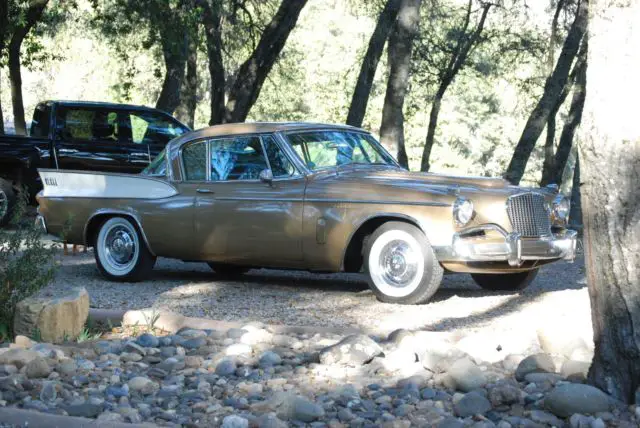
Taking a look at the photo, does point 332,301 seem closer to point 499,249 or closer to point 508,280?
point 499,249

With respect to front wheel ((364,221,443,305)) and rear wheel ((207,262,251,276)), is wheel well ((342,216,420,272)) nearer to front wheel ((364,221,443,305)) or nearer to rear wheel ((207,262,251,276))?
front wheel ((364,221,443,305))

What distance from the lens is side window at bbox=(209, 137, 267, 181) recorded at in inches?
395

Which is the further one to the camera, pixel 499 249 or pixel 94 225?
pixel 94 225

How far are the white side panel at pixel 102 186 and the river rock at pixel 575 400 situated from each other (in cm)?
617

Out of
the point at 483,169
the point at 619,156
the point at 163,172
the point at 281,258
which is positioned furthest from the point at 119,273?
the point at 483,169

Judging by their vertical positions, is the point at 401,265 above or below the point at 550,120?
below

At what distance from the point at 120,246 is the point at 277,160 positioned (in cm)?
206

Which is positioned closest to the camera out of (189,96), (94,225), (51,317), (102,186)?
(51,317)

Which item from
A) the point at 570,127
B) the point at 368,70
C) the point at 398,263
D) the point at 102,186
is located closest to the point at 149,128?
the point at 102,186

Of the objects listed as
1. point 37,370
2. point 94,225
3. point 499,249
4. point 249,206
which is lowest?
point 37,370

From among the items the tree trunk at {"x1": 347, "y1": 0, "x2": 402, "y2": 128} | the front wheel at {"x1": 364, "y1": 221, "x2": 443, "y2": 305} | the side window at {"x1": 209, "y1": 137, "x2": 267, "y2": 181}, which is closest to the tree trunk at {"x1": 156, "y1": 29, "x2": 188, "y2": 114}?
the tree trunk at {"x1": 347, "y1": 0, "x2": 402, "y2": 128}

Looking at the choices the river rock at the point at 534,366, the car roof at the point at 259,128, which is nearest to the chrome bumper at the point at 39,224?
the car roof at the point at 259,128

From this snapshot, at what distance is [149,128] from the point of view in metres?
17.2

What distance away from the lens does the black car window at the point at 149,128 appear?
1717 centimetres
